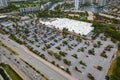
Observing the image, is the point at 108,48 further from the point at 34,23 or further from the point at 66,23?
the point at 34,23

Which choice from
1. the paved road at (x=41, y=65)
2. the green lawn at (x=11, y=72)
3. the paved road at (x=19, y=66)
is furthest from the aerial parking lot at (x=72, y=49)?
the green lawn at (x=11, y=72)

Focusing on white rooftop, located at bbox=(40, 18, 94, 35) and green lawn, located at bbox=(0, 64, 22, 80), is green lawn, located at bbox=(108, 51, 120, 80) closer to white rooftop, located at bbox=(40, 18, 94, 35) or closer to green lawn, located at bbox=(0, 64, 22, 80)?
white rooftop, located at bbox=(40, 18, 94, 35)

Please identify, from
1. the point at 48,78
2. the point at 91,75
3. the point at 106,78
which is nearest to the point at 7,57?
the point at 48,78

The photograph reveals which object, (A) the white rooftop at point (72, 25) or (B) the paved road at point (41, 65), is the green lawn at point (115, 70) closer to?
(B) the paved road at point (41, 65)

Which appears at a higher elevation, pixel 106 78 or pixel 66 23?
pixel 66 23

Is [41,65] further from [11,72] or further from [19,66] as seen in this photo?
[11,72]

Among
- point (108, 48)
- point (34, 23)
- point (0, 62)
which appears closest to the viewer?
point (0, 62)
